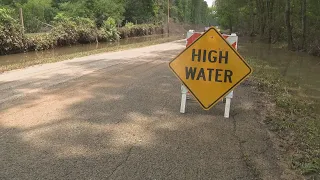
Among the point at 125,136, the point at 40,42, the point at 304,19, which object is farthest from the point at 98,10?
the point at 125,136

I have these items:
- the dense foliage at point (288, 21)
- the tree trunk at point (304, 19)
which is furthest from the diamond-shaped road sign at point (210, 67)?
the tree trunk at point (304, 19)

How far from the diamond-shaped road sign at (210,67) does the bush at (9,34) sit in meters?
18.2

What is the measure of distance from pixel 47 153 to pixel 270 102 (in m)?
5.30

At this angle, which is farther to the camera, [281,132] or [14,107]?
[14,107]

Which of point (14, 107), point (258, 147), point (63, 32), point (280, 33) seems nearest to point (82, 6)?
point (63, 32)

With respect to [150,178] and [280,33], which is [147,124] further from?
[280,33]

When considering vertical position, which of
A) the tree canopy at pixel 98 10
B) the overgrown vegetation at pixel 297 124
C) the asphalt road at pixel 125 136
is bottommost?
the overgrown vegetation at pixel 297 124

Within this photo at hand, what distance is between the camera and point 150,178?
148 inches

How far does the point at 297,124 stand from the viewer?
5988mm

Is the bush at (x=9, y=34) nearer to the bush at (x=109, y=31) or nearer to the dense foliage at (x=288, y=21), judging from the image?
the bush at (x=109, y=31)

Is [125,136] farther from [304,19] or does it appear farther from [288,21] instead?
[288,21]

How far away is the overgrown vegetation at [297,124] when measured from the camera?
14.3 feet

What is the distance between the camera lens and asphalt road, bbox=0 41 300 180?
156 inches

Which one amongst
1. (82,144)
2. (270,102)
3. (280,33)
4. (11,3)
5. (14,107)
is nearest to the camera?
(82,144)
